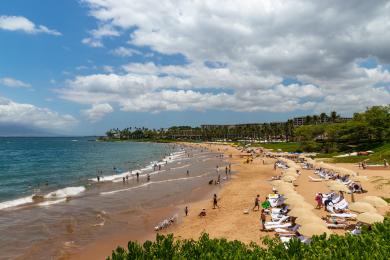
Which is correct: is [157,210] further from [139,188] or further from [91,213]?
[139,188]

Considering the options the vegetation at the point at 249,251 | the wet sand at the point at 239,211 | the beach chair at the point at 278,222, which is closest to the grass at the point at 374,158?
the wet sand at the point at 239,211

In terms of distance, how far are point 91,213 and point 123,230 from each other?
21.7ft

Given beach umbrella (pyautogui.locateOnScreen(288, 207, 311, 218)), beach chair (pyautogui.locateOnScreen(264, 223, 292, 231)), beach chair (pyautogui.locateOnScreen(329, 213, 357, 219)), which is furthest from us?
beach chair (pyautogui.locateOnScreen(329, 213, 357, 219))

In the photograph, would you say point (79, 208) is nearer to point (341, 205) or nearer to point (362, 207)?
point (341, 205)

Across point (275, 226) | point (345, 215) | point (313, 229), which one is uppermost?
point (313, 229)

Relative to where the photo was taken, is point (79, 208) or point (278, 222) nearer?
point (278, 222)

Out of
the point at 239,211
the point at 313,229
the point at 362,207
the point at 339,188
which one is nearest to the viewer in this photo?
the point at 313,229

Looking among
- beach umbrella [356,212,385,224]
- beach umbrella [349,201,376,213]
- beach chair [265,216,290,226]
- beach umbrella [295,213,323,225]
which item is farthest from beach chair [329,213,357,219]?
beach umbrella [295,213,323,225]

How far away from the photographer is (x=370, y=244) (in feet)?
39.9

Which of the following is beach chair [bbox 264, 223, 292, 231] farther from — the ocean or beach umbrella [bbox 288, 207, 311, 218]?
the ocean

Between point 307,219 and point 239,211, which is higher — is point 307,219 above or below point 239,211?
above

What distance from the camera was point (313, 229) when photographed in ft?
58.3

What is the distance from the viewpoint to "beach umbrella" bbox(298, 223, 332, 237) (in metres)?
17.5

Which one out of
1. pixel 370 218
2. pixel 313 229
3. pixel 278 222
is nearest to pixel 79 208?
pixel 278 222
